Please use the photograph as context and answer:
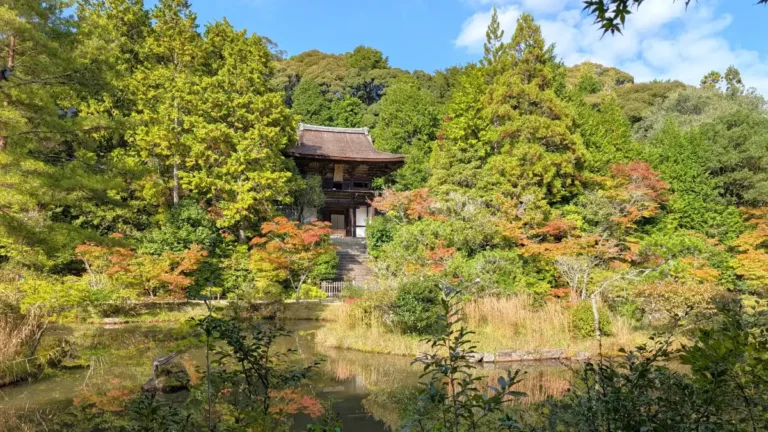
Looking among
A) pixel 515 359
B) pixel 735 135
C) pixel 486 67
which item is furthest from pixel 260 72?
pixel 735 135

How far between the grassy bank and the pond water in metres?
0.38

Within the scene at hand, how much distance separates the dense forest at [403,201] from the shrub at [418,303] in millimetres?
30

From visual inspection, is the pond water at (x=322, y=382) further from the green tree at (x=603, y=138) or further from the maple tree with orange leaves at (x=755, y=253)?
the green tree at (x=603, y=138)

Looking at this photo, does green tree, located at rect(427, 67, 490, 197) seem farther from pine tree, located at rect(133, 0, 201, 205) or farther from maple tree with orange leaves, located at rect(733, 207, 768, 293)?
pine tree, located at rect(133, 0, 201, 205)

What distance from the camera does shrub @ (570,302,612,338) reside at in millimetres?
8336

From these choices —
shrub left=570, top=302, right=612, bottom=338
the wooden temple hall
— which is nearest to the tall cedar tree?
the wooden temple hall

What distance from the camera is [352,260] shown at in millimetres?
17625

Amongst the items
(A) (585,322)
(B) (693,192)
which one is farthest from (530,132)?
(A) (585,322)

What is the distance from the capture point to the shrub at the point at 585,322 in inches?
328

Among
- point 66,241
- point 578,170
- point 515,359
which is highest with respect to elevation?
point 578,170

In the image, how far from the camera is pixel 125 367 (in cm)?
686

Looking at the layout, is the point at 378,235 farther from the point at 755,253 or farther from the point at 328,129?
the point at 755,253

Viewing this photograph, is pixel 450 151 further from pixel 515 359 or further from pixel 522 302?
pixel 515 359

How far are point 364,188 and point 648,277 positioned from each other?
1311 centimetres
